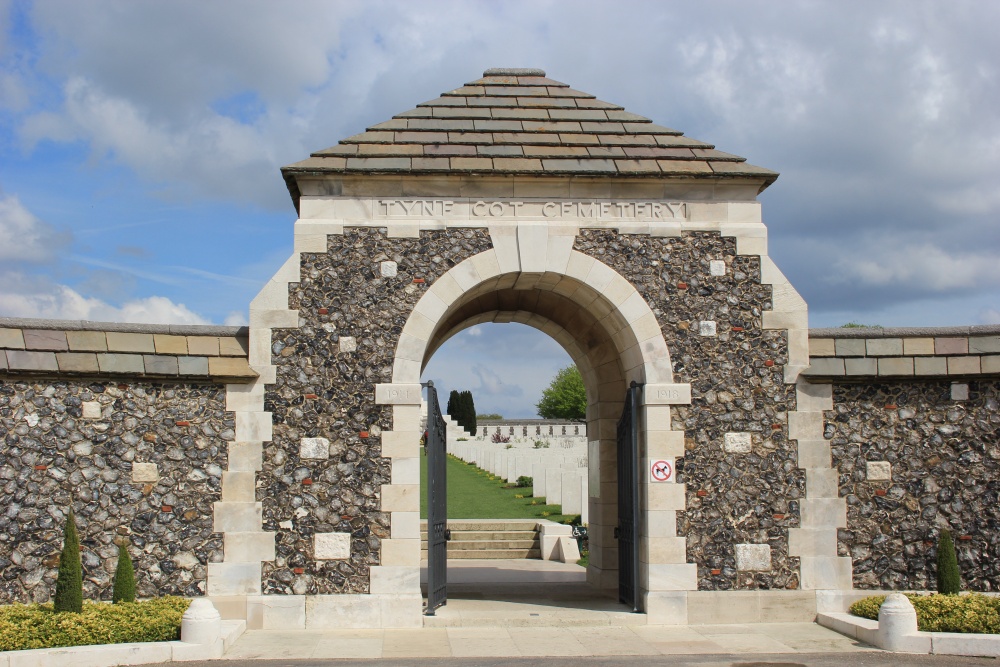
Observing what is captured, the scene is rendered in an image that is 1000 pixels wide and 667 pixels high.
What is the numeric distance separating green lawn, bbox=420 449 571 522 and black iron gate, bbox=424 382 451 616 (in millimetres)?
8648

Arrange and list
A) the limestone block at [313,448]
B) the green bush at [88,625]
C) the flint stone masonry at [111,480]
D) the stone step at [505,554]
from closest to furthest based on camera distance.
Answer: the green bush at [88,625], the flint stone masonry at [111,480], the limestone block at [313,448], the stone step at [505,554]

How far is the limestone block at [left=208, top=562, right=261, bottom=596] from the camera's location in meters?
10.0

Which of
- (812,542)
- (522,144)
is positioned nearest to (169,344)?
(522,144)

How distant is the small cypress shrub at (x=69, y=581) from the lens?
350 inches

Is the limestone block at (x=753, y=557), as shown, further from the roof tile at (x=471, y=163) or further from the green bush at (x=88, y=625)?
the green bush at (x=88, y=625)

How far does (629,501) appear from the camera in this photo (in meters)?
11.3

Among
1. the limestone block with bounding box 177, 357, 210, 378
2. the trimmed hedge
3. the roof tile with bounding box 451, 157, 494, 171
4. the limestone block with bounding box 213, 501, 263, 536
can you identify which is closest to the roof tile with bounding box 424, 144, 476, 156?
the roof tile with bounding box 451, 157, 494, 171

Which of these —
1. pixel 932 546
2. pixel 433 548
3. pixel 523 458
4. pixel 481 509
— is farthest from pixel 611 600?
pixel 523 458

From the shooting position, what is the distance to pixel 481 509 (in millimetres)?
22062

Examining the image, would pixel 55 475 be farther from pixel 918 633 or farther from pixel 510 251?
pixel 918 633

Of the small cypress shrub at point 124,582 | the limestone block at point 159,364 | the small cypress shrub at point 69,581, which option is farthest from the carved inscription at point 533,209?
the small cypress shrub at point 69,581

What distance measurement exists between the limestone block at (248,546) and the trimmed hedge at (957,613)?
6662 millimetres

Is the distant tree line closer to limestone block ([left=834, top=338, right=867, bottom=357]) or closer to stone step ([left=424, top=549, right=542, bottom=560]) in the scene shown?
stone step ([left=424, top=549, right=542, bottom=560])

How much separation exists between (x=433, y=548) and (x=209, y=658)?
280 centimetres
